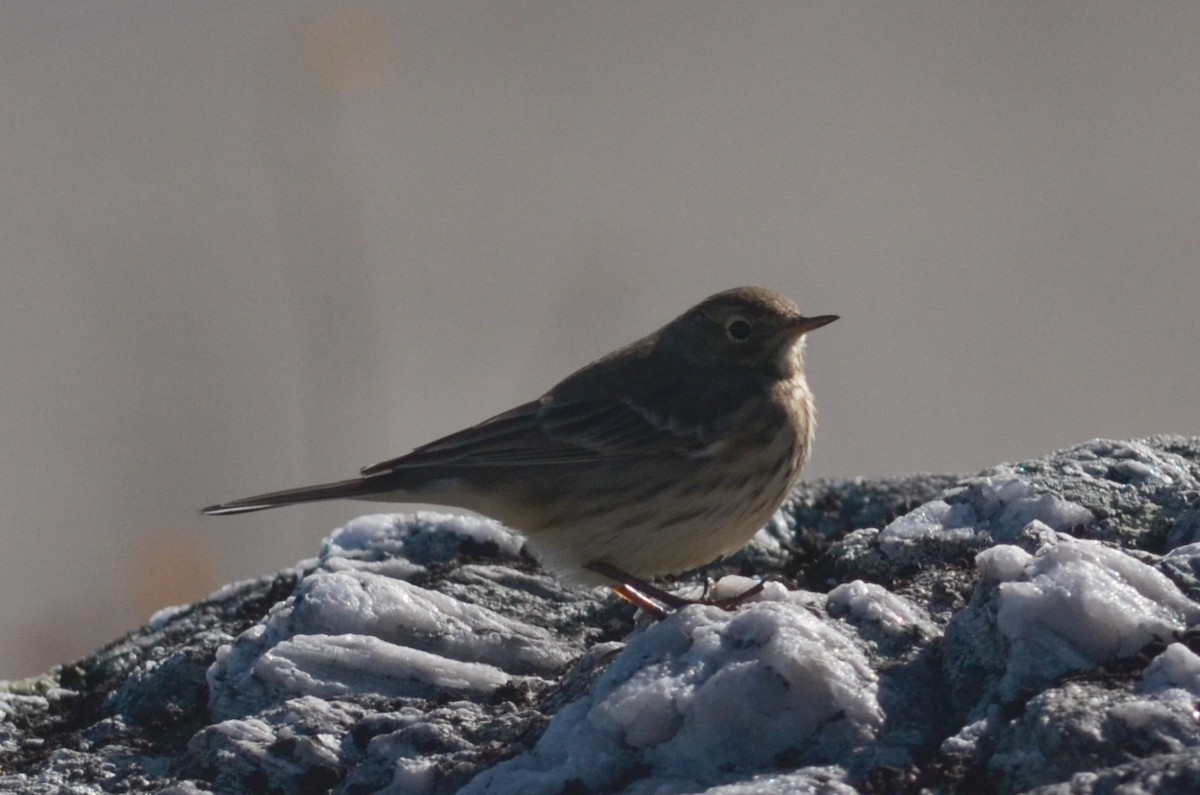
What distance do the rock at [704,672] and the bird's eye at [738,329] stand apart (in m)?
1.11

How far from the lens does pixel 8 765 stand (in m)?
4.15

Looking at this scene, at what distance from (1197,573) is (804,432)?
92.6 inches

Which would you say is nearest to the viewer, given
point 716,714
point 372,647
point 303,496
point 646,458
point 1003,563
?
point 716,714

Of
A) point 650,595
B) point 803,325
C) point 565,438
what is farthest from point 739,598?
point 803,325

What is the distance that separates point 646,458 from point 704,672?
2403mm

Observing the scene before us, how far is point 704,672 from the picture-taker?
3.31 metres

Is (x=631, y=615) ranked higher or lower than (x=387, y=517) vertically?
lower

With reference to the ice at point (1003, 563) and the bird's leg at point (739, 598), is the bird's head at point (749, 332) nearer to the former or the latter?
the bird's leg at point (739, 598)

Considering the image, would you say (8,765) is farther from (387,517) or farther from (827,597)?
(827,597)

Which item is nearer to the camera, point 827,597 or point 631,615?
point 827,597

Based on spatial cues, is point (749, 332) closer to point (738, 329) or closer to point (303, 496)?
point (738, 329)

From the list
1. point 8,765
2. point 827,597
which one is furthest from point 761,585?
point 8,765

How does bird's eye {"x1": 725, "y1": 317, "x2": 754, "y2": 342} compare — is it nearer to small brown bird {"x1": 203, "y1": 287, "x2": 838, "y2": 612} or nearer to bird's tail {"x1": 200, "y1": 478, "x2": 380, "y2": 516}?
small brown bird {"x1": 203, "y1": 287, "x2": 838, "y2": 612}

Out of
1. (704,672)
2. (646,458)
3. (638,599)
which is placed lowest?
(638,599)
